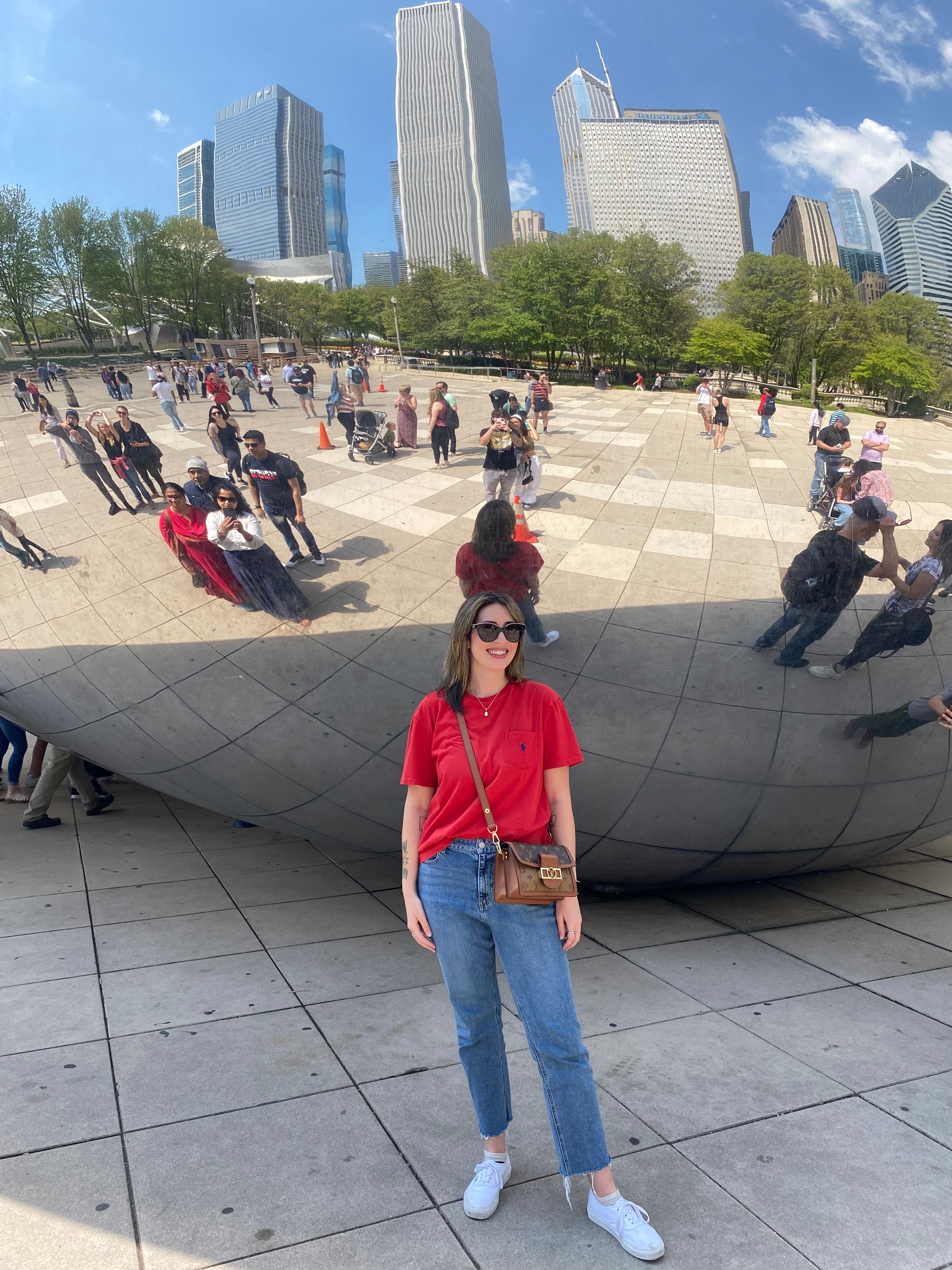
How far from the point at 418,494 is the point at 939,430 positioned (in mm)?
2487

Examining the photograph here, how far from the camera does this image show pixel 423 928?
2.40 meters

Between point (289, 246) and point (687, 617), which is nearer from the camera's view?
point (687, 617)

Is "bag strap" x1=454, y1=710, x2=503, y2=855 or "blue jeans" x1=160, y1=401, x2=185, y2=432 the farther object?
"blue jeans" x1=160, y1=401, x2=185, y2=432

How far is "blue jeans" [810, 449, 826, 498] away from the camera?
11.1ft

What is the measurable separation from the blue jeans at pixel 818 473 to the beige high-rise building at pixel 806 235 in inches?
45.9

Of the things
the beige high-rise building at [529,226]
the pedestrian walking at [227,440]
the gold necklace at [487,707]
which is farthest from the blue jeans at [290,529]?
the beige high-rise building at [529,226]

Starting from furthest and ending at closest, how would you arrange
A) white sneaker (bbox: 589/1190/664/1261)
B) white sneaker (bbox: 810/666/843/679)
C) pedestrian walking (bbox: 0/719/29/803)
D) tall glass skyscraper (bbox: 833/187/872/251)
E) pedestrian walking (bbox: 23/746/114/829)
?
1. pedestrian walking (bbox: 0/719/29/803)
2. pedestrian walking (bbox: 23/746/114/829)
3. tall glass skyscraper (bbox: 833/187/872/251)
4. white sneaker (bbox: 810/666/843/679)
5. white sneaker (bbox: 589/1190/664/1261)

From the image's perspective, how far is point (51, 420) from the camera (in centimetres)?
383

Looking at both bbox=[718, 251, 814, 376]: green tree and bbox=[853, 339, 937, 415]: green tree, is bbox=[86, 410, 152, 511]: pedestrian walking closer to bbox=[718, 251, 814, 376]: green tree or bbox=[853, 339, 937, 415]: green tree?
bbox=[718, 251, 814, 376]: green tree

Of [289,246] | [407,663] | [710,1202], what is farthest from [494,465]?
[710,1202]

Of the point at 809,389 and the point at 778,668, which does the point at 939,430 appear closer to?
the point at 809,389

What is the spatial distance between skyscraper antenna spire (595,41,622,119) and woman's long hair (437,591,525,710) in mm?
2629

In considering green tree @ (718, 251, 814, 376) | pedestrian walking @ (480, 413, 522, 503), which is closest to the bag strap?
pedestrian walking @ (480, 413, 522, 503)

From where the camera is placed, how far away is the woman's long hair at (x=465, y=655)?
2.44 metres
